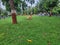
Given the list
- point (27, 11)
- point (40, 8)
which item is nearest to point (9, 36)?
point (40, 8)

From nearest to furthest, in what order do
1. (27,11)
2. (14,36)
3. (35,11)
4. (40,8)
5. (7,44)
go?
(7,44)
(14,36)
(40,8)
(35,11)
(27,11)

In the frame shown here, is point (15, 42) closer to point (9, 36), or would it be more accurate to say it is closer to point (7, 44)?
point (7, 44)

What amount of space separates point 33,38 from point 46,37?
83cm

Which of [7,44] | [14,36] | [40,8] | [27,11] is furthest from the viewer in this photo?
[27,11]

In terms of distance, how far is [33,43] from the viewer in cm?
950

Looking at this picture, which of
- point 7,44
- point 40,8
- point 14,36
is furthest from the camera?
point 40,8

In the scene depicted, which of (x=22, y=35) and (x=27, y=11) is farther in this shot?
(x=27, y=11)

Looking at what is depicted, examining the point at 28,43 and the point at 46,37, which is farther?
the point at 46,37

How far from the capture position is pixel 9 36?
1120cm

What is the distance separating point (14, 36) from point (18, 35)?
1.00 ft

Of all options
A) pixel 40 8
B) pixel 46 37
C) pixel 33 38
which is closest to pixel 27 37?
pixel 33 38

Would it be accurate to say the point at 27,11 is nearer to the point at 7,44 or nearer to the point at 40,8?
the point at 40,8

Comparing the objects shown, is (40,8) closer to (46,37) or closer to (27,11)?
(27,11)

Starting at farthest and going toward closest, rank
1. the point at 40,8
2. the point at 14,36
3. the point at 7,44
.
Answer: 1. the point at 40,8
2. the point at 14,36
3. the point at 7,44
